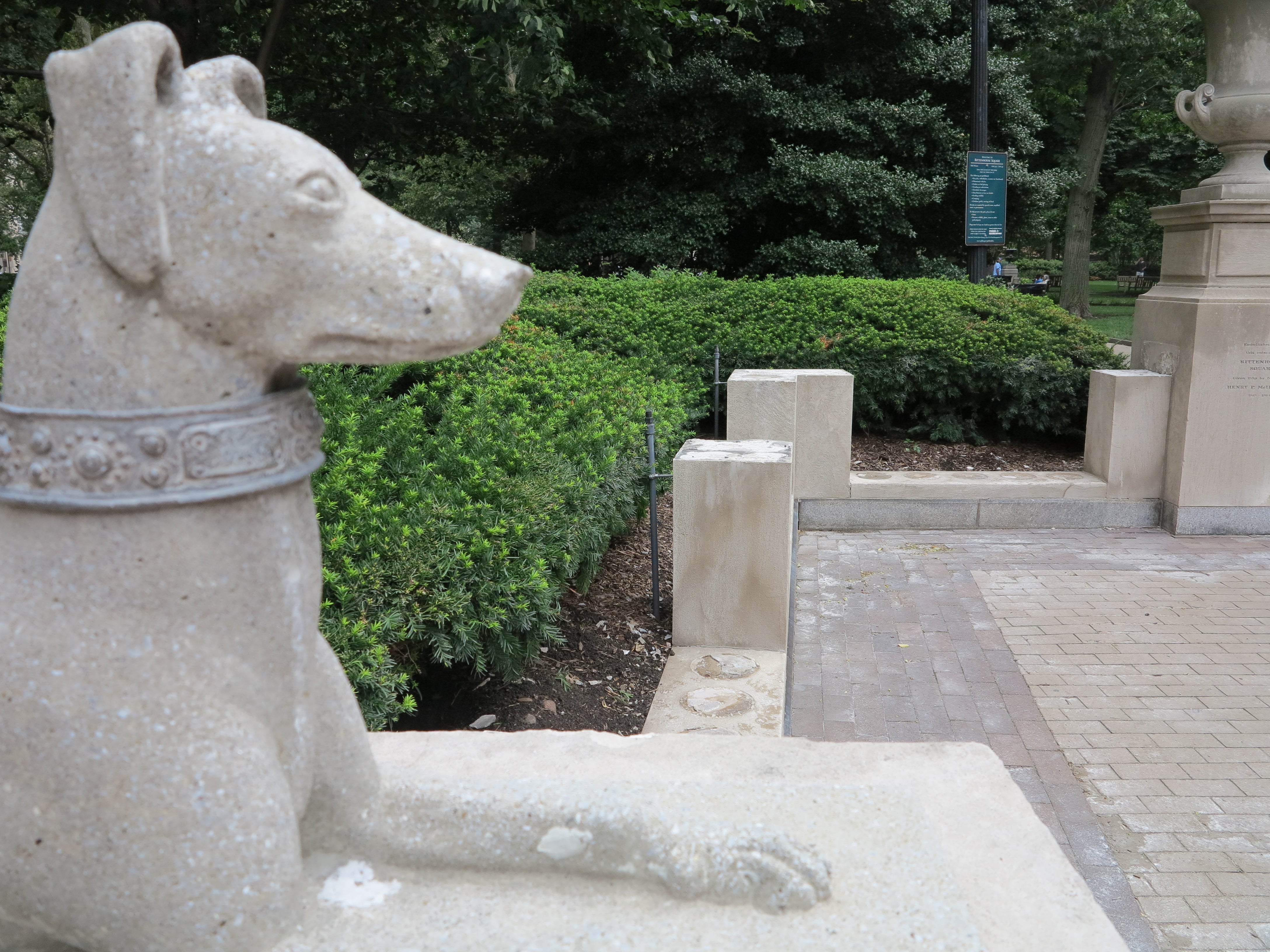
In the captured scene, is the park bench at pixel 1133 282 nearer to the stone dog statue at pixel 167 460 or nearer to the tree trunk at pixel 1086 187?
the tree trunk at pixel 1086 187

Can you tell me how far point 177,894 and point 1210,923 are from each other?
3231 mm

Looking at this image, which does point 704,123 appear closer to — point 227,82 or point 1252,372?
point 1252,372

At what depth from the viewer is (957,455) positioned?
31.6 feet

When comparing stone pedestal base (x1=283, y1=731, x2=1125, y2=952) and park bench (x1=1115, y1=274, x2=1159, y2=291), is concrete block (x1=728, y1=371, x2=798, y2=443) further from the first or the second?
park bench (x1=1115, y1=274, x2=1159, y2=291)

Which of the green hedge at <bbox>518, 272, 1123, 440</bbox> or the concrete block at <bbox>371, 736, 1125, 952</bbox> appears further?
the green hedge at <bbox>518, 272, 1123, 440</bbox>

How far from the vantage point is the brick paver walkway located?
12.0 feet

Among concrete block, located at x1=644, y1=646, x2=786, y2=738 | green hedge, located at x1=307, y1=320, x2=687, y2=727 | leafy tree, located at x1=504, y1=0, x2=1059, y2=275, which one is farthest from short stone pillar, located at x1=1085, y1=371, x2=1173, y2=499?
leafy tree, located at x1=504, y1=0, x2=1059, y2=275

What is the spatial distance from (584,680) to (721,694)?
0.68 m

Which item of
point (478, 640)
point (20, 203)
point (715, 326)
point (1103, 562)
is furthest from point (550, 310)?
point (20, 203)

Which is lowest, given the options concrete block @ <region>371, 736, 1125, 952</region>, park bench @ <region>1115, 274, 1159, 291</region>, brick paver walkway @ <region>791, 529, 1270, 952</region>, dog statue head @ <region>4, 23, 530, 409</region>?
brick paver walkway @ <region>791, 529, 1270, 952</region>

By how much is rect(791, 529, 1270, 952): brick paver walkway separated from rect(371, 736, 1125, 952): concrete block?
1.32 m

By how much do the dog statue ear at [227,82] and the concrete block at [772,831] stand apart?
125cm

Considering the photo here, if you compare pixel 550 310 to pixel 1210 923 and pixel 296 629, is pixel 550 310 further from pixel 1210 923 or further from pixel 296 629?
pixel 296 629

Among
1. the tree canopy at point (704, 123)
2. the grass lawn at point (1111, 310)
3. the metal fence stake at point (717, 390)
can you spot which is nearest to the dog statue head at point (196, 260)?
the metal fence stake at point (717, 390)
